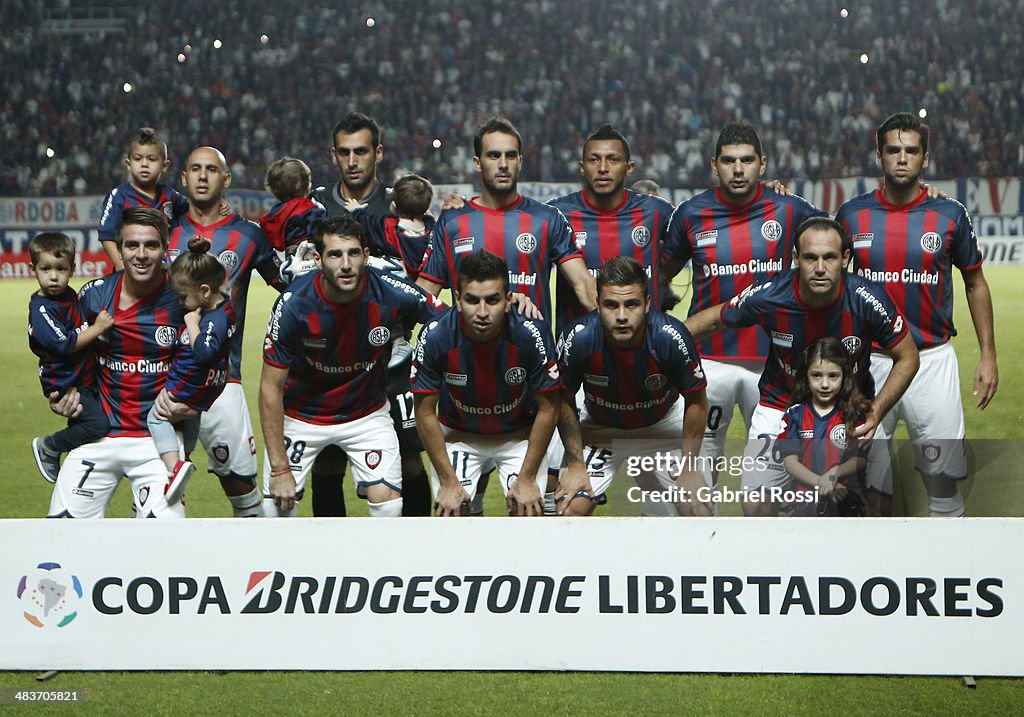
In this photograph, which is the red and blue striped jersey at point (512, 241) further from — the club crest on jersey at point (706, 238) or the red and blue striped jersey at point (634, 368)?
the club crest on jersey at point (706, 238)

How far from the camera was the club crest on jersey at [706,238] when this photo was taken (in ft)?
17.4

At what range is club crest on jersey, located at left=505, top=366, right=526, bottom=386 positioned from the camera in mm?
4664

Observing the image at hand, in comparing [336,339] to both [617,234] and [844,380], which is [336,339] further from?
[844,380]

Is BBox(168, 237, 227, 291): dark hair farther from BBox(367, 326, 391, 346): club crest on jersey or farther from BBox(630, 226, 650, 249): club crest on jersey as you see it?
BBox(630, 226, 650, 249): club crest on jersey

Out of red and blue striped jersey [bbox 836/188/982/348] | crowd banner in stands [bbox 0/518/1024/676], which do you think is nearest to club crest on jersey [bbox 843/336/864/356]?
red and blue striped jersey [bbox 836/188/982/348]

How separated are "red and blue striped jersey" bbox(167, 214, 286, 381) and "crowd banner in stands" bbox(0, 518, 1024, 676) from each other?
5.39ft

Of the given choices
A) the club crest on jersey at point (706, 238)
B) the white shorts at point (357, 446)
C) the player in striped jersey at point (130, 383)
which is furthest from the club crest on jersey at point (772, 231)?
the player in striped jersey at point (130, 383)

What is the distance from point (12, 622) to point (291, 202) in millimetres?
2459

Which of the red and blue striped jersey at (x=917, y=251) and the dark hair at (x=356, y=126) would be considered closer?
the red and blue striped jersey at (x=917, y=251)

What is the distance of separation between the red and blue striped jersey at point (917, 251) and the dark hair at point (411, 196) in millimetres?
1957

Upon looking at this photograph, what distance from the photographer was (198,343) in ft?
15.0

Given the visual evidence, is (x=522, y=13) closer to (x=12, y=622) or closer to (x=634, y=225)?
(x=634, y=225)

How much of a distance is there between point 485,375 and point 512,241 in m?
0.76

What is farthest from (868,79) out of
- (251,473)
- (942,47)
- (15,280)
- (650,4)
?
(251,473)
